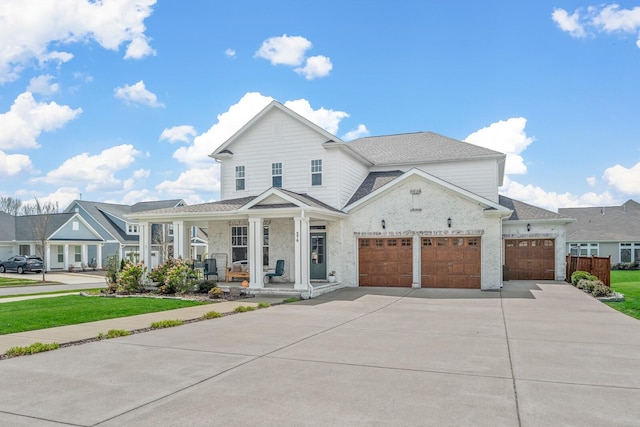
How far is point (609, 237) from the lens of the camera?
3791 centimetres

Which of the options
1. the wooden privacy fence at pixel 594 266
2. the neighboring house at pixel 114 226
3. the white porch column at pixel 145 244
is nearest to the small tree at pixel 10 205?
the neighboring house at pixel 114 226

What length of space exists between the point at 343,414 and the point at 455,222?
14618mm

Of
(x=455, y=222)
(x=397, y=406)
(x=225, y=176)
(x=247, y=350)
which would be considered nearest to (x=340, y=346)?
(x=247, y=350)

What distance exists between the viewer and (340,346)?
8.46 meters

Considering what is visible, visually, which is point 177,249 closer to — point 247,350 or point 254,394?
point 247,350

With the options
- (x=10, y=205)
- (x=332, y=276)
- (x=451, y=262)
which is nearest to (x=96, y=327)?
(x=332, y=276)

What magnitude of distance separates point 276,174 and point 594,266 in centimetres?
1469

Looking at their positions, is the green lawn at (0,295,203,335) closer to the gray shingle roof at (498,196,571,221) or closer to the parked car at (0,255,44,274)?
the gray shingle roof at (498,196,571,221)

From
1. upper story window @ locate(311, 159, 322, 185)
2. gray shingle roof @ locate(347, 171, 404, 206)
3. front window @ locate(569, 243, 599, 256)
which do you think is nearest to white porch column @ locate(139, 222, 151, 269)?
upper story window @ locate(311, 159, 322, 185)

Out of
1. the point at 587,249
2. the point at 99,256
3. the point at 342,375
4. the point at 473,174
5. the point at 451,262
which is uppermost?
the point at 473,174

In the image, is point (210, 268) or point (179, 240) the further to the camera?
point (210, 268)

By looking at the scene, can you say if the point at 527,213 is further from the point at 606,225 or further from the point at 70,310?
the point at 606,225

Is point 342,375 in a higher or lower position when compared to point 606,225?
lower

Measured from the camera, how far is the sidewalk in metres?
9.05
